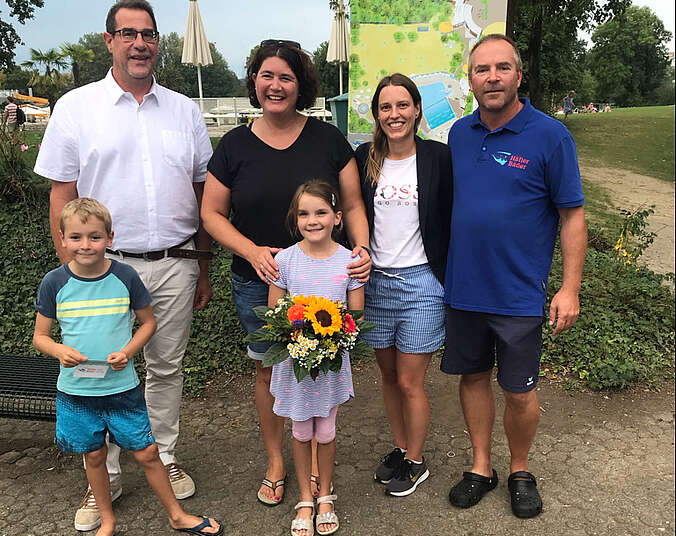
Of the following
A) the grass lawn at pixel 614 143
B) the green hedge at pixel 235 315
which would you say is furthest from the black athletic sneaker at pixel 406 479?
the grass lawn at pixel 614 143

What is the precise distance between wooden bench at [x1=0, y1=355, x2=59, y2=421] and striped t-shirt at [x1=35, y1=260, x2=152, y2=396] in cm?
94

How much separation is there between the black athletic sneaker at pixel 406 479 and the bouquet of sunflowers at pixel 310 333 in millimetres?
1040

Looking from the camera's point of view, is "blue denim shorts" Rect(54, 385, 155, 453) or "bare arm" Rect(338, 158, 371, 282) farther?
"bare arm" Rect(338, 158, 371, 282)

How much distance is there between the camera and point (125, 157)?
291cm

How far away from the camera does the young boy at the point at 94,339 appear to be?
262 cm

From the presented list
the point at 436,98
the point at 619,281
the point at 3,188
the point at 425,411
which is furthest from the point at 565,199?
the point at 3,188

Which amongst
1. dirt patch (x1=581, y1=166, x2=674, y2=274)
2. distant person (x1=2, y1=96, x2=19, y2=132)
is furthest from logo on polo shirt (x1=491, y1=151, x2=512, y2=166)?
distant person (x1=2, y1=96, x2=19, y2=132)

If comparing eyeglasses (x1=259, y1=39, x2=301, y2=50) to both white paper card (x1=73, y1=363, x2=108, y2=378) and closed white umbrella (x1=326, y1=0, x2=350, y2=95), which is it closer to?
white paper card (x1=73, y1=363, x2=108, y2=378)

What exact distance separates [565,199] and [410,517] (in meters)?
1.87

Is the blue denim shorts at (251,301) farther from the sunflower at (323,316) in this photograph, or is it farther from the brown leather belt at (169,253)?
the sunflower at (323,316)

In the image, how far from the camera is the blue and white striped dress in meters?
2.82

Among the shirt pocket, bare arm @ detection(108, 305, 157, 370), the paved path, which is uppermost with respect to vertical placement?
the shirt pocket

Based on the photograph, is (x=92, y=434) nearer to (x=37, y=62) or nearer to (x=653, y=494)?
(x=653, y=494)

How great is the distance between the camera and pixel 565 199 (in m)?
2.73
